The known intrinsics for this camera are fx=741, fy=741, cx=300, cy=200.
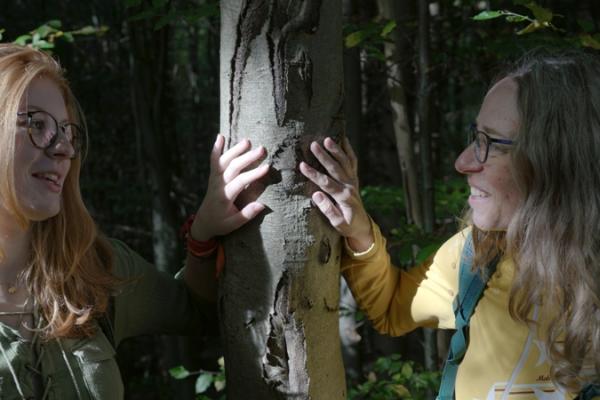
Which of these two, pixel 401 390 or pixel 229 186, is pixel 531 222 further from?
pixel 401 390

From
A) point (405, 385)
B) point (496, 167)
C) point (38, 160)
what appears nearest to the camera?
point (38, 160)

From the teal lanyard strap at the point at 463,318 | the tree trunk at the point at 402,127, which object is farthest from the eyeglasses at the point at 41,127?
the tree trunk at the point at 402,127

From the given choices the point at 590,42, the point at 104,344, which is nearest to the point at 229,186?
the point at 104,344

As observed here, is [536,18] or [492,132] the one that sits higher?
[536,18]

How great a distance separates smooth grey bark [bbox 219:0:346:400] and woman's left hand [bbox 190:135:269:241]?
31 mm

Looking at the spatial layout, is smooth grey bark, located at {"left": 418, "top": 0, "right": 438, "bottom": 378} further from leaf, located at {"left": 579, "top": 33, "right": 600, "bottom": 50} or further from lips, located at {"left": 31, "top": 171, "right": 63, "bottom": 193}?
lips, located at {"left": 31, "top": 171, "right": 63, "bottom": 193}

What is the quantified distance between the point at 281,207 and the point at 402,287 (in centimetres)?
61

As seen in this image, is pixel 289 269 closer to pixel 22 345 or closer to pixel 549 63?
pixel 22 345

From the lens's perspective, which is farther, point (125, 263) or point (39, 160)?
point (125, 263)

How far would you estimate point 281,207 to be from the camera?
1.96m

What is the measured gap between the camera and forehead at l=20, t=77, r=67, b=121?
187 cm

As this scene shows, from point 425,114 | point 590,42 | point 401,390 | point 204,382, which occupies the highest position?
point 590,42

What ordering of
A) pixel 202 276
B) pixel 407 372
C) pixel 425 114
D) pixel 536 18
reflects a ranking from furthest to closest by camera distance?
pixel 425 114, pixel 407 372, pixel 536 18, pixel 202 276

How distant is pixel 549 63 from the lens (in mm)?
2014
